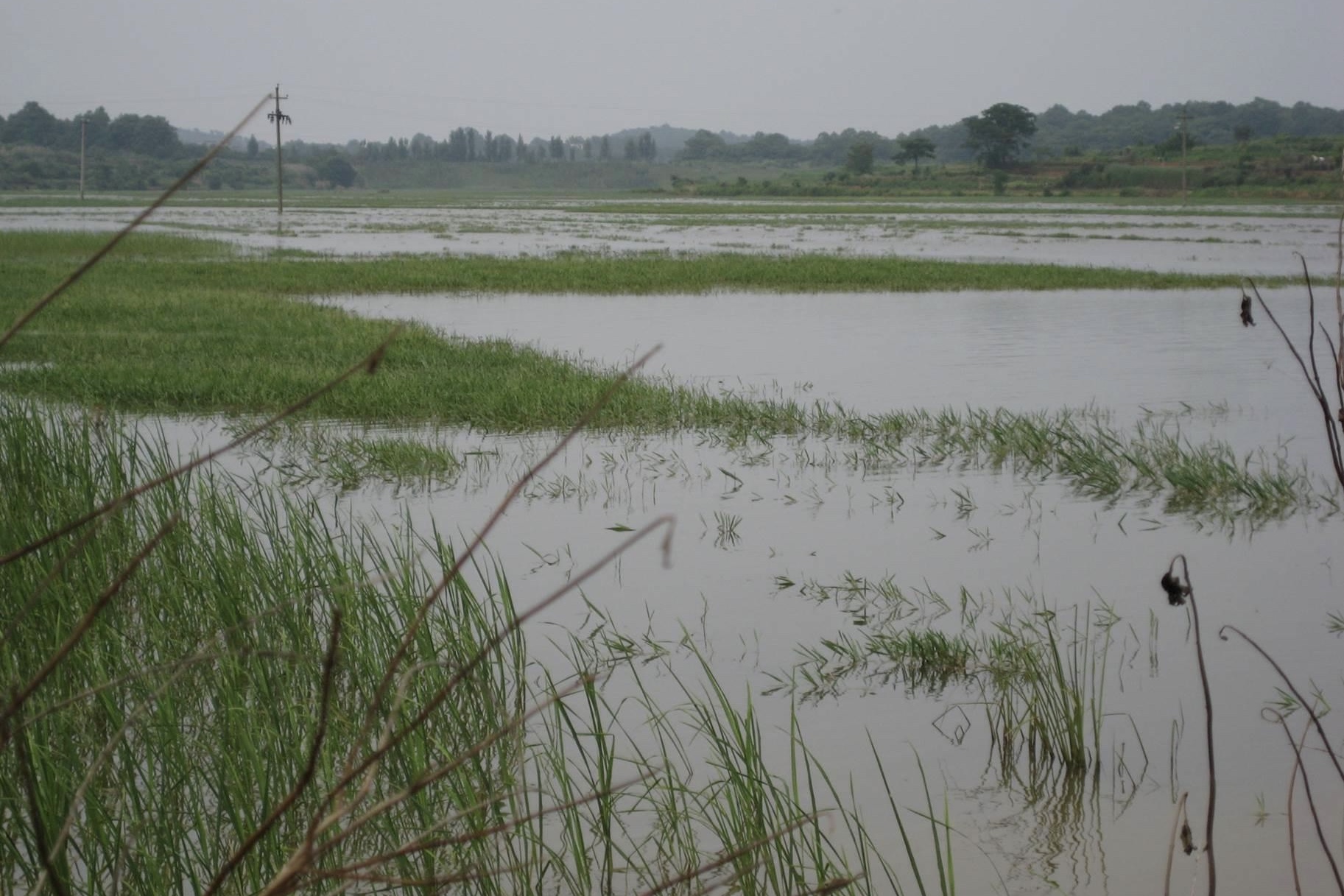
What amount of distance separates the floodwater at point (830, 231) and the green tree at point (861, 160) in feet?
145

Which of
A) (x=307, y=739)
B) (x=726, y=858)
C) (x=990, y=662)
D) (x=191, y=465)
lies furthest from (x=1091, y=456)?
(x=191, y=465)

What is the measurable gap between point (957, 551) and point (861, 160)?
110 metres

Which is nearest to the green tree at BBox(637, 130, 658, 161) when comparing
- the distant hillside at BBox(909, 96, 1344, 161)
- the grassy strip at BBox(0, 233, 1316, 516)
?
the distant hillside at BBox(909, 96, 1344, 161)

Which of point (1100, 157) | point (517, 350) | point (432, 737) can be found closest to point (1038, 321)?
point (517, 350)

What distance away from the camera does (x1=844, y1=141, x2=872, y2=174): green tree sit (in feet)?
370

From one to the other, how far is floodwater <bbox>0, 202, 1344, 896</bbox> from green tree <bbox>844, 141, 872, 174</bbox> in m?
96.6

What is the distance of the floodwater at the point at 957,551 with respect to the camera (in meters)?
4.46

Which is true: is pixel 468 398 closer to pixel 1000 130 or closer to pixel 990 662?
pixel 990 662

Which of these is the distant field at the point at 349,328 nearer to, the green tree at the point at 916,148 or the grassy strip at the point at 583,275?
the grassy strip at the point at 583,275

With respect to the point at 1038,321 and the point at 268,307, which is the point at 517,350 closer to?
the point at 268,307

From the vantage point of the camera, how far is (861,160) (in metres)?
113

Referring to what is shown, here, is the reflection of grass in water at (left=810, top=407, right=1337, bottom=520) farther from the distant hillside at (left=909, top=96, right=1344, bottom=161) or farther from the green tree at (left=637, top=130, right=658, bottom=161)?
the green tree at (left=637, top=130, right=658, bottom=161)

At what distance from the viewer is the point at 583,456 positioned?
408 inches

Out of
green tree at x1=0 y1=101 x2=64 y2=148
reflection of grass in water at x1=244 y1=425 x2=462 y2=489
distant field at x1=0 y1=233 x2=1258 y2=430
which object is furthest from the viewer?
green tree at x1=0 y1=101 x2=64 y2=148
